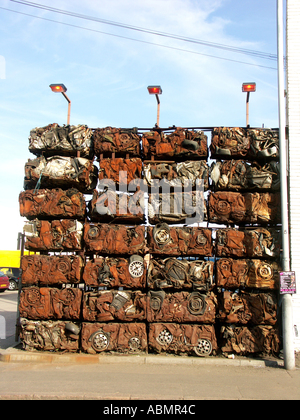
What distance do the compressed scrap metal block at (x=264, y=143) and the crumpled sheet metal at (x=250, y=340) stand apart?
4.11m

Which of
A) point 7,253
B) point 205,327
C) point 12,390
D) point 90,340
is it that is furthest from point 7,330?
point 7,253

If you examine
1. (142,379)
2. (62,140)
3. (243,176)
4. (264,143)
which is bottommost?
(142,379)

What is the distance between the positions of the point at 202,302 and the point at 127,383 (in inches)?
105

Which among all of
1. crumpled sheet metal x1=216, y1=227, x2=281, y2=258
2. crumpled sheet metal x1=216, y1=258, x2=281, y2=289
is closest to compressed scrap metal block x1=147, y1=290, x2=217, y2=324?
crumpled sheet metal x1=216, y1=258, x2=281, y2=289

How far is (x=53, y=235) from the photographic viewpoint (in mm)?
9492

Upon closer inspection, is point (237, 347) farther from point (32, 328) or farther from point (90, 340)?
point (32, 328)

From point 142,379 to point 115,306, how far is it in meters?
2.00

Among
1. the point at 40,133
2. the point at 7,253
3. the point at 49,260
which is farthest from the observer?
the point at 7,253

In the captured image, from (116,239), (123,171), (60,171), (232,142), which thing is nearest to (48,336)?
(116,239)

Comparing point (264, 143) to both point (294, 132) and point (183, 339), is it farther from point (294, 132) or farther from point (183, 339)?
point (183, 339)

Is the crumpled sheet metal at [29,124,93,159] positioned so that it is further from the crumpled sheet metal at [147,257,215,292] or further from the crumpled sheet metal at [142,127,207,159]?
the crumpled sheet metal at [147,257,215,292]

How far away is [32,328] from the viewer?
30.0 feet

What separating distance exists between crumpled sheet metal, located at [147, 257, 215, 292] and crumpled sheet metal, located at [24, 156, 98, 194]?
2.91m

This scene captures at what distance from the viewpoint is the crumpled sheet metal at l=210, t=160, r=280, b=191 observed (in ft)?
30.3
